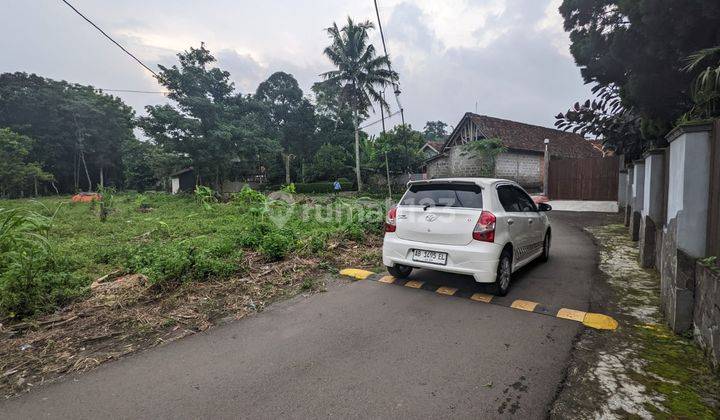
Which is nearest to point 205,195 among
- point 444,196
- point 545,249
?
point 444,196

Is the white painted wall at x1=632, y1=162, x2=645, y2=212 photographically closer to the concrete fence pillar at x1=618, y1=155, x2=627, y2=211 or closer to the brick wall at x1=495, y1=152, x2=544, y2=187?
the concrete fence pillar at x1=618, y1=155, x2=627, y2=211

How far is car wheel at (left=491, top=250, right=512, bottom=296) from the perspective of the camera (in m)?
4.64

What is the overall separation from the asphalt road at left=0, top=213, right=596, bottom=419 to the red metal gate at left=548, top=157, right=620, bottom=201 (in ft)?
49.9

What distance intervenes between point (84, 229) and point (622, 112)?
16.0 metres

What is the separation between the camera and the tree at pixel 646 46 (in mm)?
5949

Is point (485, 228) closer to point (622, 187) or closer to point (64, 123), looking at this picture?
point (622, 187)

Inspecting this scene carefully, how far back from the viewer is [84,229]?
10.6 m

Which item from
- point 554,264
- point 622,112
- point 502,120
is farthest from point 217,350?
point 502,120

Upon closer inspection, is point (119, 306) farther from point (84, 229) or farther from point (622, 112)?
point (622, 112)

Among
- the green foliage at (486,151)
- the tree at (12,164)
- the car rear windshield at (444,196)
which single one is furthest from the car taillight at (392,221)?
the tree at (12,164)

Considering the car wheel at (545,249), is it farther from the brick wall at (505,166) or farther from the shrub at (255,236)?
the brick wall at (505,166)

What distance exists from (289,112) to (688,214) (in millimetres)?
38365

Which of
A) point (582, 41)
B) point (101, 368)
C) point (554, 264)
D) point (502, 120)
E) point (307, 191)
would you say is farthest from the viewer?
point (307, 191)

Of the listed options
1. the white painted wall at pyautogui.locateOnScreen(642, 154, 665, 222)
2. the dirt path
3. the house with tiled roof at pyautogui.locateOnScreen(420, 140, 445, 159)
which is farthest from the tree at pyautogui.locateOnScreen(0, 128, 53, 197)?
the white painted wall at pyautogui.locateOnScreen(642, 154, 665, 222)
